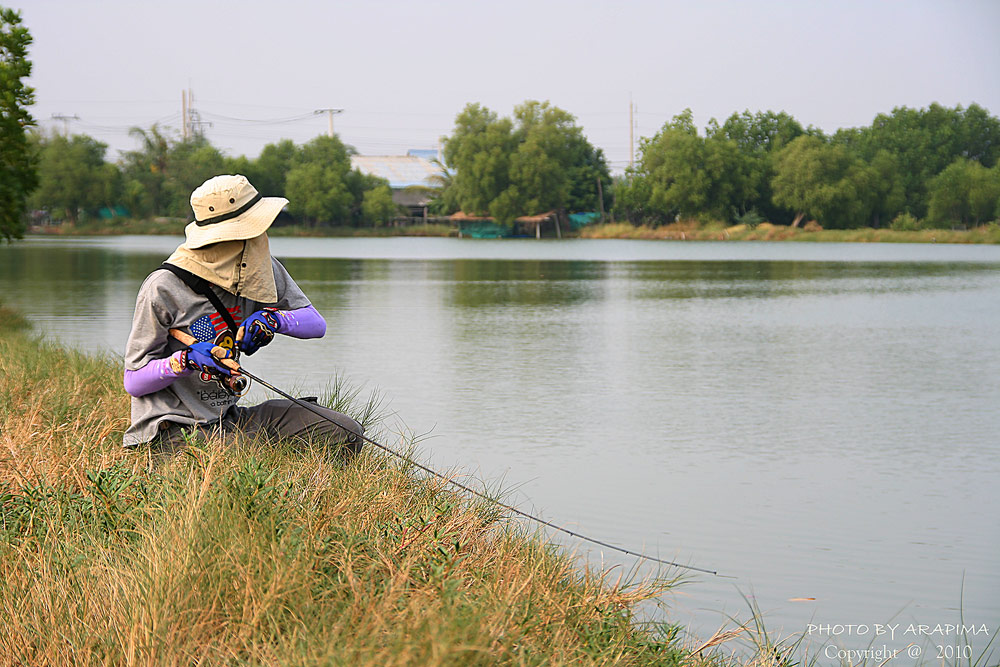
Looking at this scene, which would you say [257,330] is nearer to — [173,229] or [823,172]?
[823,172]

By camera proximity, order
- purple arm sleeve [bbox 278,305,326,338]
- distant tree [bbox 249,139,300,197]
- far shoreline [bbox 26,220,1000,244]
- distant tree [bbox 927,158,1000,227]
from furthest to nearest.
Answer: distant tree [bbox 249,139,300,197]
distant tree [bbox 927,158,1000,227]
far shoreline [bbox 26,220,1000,244]
purple arm sleeve [bbox 278,305,326,338]

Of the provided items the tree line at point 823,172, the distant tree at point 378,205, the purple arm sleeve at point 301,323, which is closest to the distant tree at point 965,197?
the tree line at point 823,172

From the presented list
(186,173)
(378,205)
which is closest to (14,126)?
(378,205)

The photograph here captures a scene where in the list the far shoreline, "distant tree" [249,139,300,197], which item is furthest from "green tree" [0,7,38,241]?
"distant tree" [249,139,300,197]

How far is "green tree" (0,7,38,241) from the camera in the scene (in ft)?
39.4

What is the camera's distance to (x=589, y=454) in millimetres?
7672

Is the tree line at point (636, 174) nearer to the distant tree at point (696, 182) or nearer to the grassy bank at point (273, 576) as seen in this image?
the distant tree at point (696, 182)

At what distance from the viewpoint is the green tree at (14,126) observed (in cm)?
1200

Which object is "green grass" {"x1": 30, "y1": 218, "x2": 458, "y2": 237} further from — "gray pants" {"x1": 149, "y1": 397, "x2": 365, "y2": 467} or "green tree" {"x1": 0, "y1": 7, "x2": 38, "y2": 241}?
"gray pants" {"x1": 149, "y1": 397, "x2": 365, "y2": 467}

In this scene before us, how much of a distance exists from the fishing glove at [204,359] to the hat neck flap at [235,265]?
0.94ft

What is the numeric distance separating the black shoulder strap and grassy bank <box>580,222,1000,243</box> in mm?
66538

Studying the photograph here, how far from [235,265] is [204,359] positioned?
43 cm

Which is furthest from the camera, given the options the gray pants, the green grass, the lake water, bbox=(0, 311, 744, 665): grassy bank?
the green grass

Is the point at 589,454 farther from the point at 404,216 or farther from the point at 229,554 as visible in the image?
the point at 404,216
